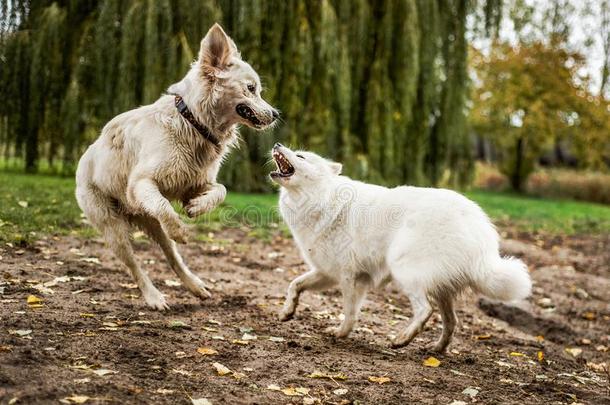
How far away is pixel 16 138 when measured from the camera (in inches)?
365

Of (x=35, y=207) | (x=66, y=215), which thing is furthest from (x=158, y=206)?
(x=35, y=207)

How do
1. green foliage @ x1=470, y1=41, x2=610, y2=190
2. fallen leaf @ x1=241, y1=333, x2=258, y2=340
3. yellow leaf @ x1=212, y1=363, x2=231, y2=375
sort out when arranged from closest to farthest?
yellow leaf @ x1=212, y1=363, x2=231, y2=375
fallen leaf @ x1=241, y1=333, x2=258, y2=340
green foliage @ x1=470, y1=41, x2=610, y2=190

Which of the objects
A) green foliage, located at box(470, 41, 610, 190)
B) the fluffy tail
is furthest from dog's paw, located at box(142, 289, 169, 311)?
green foliage, located at box(470, 41, 610, 190)

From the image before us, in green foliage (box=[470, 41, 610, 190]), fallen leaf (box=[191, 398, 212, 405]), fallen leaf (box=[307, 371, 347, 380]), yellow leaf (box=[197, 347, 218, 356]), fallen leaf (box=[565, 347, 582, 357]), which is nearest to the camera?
fallen leaf (box=[191, 398, 212, 405])

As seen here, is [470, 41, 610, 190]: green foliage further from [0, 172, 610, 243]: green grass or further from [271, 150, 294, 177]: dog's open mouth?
[271, 150, 294, 177]: dog's open mouth

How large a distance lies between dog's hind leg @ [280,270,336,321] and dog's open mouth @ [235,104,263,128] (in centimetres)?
109

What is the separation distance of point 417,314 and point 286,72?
731 centimetres

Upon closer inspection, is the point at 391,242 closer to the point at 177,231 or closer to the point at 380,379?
the point at 380,379

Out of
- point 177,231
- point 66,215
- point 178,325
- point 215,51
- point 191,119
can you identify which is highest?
point 215,51

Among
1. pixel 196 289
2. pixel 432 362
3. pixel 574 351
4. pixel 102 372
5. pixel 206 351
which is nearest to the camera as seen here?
pixel 102 372

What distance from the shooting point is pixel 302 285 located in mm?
4477

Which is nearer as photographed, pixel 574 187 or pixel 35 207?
pixel 35 207

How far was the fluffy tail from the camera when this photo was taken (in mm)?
3826

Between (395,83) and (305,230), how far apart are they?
6.76 metres
